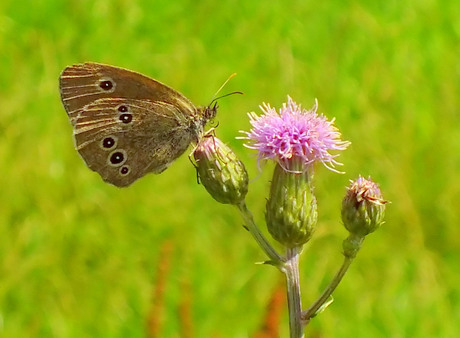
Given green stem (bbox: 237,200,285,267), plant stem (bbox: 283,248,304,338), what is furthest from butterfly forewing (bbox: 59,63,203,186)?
plant stem (bbox: 283,248,304,338)

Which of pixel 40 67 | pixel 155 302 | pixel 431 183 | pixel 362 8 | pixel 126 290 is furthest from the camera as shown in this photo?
pixel 362 8

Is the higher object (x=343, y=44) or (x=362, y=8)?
(x=362, y=8)

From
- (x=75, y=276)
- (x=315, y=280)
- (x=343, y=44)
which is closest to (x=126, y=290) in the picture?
(x=75, y=276)

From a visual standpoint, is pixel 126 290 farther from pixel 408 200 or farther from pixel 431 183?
pixel 431 183

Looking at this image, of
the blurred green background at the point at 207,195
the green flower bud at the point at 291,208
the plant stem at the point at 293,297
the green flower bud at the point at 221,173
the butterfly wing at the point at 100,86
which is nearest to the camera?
the plant stem at the point at 293,297

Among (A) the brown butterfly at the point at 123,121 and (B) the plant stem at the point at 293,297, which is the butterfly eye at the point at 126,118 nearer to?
(A) the brown butterfly at the point at 123,121

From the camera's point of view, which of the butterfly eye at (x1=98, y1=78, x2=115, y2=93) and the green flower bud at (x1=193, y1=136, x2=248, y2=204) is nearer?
the green flower bud at (x1=193, y1=136, x2=248, y2=204)

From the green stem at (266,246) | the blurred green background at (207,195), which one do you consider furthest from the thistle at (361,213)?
the blurred green background at (207,195)

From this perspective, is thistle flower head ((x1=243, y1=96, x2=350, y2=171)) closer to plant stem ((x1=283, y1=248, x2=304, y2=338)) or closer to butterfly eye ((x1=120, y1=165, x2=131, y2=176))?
plant stem ((x1=283, y1=248, x2=304, y2=338))
